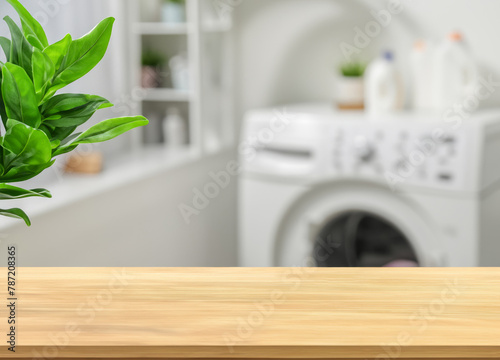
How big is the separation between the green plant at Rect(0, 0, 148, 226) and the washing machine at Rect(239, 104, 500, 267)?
5.50 feet

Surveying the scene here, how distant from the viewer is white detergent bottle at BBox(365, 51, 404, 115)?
2336 millimetres

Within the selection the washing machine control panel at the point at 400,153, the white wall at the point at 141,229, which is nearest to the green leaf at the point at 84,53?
the white wall at the point at 141,229

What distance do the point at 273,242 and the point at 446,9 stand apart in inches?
43.1

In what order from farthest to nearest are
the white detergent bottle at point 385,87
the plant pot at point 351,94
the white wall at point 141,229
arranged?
the plant pot at point 351,94 → the white detergent bottle at point 385,87 → the white wall at point 141,229

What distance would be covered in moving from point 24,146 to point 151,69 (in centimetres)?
232

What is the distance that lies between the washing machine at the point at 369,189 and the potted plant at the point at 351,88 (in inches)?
2.9

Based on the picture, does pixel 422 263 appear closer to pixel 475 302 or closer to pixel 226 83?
pixel 226 83

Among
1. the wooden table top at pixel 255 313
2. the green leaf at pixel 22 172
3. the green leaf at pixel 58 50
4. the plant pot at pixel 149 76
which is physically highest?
the plant pot at pixel 149 76

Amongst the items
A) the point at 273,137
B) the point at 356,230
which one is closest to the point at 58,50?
the point at 273,137

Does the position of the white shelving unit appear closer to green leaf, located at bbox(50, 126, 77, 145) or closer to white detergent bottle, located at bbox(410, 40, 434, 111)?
white detergent bottle, located at bbox(410, 40, 434, 111)

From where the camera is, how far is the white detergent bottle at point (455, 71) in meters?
2.25

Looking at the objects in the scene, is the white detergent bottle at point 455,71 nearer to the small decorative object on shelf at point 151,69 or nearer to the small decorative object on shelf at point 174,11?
the small decorative object on shelf at point 174,11

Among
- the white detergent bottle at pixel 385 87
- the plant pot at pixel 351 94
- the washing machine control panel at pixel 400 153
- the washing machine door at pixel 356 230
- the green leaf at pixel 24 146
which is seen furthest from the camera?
the plant pot at pixel 351 94

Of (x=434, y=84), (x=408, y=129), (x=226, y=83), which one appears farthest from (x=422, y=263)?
(x=226, y=83)
